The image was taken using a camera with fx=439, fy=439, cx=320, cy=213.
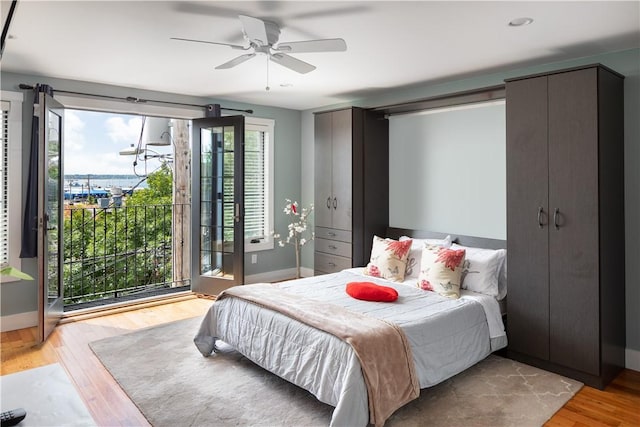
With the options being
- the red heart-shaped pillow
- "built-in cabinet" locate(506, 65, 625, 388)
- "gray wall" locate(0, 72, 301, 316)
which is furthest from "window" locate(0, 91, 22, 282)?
"built-in cabinet" locate(506, 65, 625, 388)

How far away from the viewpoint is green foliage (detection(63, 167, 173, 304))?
6.00 metres

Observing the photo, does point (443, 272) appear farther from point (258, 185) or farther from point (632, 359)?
point (258, 185)

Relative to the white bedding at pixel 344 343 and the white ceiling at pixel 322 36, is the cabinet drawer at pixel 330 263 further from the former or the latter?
the white ceiling at pixel 322 36

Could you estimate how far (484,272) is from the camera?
12.3 ft

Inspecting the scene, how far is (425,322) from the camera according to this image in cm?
296

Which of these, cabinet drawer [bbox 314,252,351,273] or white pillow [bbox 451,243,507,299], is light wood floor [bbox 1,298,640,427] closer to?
white pillow [bbox 451,243,507,299]

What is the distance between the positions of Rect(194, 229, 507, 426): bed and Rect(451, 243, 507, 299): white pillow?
60mm

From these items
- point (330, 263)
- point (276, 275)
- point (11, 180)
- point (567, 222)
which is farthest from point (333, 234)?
point (11, 180)

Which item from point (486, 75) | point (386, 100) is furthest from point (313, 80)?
point (486, 75)

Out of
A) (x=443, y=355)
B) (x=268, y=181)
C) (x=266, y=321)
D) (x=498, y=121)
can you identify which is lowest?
(x=443, y=355)

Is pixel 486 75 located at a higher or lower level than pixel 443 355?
higher

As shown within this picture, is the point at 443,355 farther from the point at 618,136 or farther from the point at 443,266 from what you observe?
the point at 618,136

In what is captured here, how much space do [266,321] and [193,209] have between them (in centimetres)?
282

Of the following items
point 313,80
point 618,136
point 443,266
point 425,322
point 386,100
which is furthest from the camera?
point 386,100
